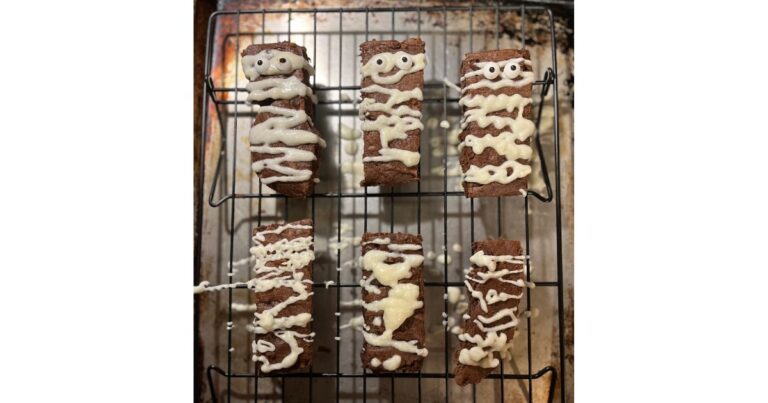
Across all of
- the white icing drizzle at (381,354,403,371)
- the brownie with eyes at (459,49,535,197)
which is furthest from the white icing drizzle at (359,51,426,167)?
the white icing drizzle at (381,354,403,371)

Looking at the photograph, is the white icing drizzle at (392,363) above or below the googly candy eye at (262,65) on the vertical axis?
below

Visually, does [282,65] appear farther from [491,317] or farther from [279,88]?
[491,317]

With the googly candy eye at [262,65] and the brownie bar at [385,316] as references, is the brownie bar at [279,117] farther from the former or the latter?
the brownie bar at [385,316]

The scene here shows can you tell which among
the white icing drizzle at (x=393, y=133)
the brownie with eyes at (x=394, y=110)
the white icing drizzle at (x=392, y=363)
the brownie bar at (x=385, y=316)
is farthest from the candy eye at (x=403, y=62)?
the white icing drizzle at (x=392, y=363)

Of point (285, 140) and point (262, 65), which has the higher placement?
point (262, 65)

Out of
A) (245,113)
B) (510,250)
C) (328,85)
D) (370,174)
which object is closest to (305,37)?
(328,85)

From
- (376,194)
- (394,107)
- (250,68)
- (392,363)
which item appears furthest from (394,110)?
(392,363)
